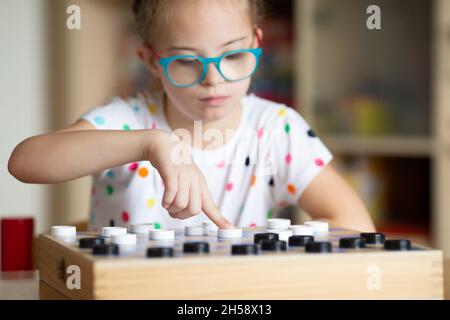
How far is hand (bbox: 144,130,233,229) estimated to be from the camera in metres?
0.88

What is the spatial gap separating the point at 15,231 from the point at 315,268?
0.65 m

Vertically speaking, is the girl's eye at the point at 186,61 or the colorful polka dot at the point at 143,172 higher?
the girl's eye at the point at 186,61

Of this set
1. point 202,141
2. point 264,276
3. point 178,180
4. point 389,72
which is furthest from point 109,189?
point 389,72

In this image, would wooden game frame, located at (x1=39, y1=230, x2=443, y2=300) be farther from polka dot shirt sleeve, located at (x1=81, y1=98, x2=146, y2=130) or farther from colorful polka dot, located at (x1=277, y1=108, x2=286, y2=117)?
colorful polka dot, located at (x1=277, y1=108, x2=286, y2=117)

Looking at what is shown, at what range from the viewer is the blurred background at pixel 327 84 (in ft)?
8.64

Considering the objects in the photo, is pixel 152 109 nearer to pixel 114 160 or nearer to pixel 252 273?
pixel 114 160

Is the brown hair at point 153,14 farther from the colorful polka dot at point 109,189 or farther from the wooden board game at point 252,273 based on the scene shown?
the wooden board game at point 252,273

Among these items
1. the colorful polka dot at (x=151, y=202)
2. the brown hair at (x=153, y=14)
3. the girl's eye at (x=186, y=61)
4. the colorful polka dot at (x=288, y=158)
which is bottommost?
the colorful polka dot at (x=151, y=202)

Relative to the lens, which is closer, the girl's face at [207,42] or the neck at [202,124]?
the girl's face at [207,42]

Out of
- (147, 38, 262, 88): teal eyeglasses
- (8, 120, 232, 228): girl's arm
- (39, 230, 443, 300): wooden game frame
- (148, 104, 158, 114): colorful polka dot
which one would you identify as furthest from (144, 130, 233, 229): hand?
(148, 104, 158, 114): colorful polka dot

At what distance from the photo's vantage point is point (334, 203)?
1.29 meters

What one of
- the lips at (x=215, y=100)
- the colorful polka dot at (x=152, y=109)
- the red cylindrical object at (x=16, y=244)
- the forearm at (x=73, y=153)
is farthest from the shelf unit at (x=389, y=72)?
the forearm at (x=73, y=153)

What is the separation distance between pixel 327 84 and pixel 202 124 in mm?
1605
